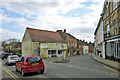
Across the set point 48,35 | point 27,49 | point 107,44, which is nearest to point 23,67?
point 107,44

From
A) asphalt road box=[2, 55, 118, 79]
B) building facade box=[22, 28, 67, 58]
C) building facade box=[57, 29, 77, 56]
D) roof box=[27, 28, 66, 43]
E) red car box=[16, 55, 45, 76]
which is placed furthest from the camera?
building facade box=[57, 29, 77, 56]

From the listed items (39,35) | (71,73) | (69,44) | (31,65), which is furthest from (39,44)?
(71,73)

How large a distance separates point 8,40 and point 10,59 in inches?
2144

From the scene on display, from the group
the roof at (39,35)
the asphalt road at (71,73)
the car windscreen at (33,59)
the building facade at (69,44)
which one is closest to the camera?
the asphalt road at (71,73)

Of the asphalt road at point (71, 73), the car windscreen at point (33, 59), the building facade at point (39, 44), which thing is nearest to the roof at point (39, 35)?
the building facade at point (39, 44)

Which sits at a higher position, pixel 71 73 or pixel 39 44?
pixel 39 44

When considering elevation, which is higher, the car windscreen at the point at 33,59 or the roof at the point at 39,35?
the roof at the point at 39,35

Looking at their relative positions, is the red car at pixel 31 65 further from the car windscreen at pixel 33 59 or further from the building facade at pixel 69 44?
the building facade at pixel 69 44

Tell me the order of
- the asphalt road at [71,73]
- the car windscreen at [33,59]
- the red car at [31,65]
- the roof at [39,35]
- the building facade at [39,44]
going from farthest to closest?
the roof at [39,35] → the building facade at [39,44] → the car windscreen at [33,59] → the red car at [31,65] → the asphalt road at [71,73]

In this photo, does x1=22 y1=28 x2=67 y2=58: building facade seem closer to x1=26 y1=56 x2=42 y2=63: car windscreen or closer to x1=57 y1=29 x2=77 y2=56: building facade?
x1=57 y1=29 x2=77 y2=56: building facade

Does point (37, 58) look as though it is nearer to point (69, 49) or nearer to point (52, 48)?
point (52, 48)

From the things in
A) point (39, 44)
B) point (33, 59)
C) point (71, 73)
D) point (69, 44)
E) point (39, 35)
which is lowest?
point (71, 73)

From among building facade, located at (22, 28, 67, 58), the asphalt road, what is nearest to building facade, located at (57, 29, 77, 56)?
building facade, located at (22, 28, 67, 58)

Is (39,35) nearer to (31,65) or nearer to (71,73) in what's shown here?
(31,65)
